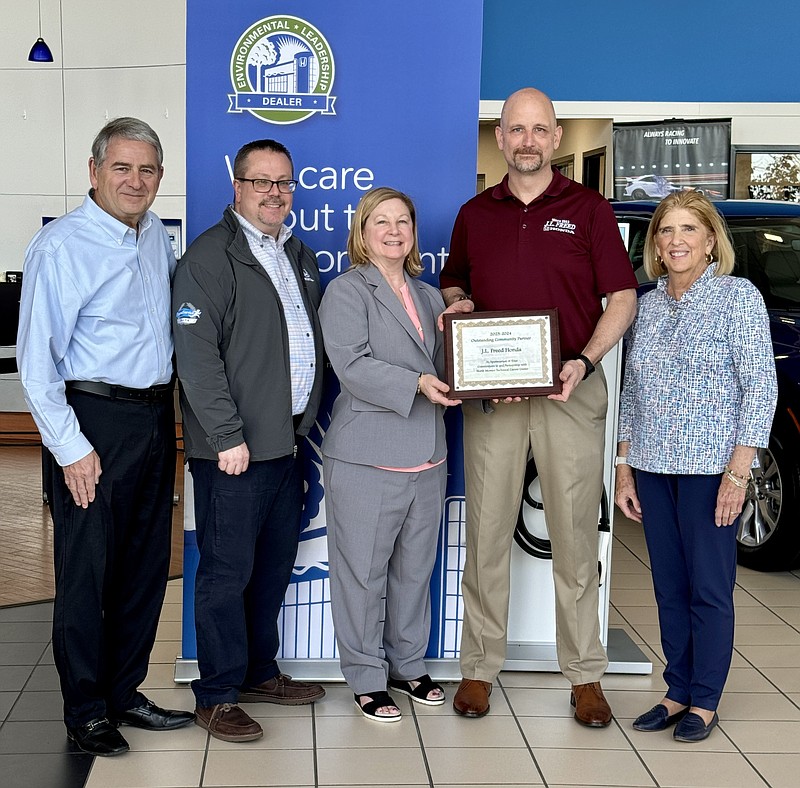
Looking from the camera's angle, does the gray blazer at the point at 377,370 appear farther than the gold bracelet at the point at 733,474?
Yes

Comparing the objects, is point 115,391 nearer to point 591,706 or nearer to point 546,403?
point 546,403

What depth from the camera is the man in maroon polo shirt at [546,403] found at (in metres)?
3.15

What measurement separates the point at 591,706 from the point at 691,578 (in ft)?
1.69

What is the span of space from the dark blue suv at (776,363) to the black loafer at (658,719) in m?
1.88

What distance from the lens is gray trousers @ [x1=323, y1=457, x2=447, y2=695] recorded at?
10.5 ft

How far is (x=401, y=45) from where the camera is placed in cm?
339

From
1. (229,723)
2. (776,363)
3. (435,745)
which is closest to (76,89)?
(776,363)

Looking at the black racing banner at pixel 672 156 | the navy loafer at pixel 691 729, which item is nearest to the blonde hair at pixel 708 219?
the navy loafer at pixel 691 729

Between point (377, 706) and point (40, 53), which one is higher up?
point (40, 53)

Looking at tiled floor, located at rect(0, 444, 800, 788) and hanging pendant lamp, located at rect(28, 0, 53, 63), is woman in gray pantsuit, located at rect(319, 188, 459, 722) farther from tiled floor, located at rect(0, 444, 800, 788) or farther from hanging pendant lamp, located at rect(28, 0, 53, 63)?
hanging pendant lamp, located at rect(28, 0, 53, 63)

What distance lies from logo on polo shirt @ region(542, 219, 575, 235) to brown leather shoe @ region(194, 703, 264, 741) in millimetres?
1682

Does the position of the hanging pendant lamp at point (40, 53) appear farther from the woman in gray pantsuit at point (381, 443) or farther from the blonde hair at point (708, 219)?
the blonde hair at point (708, 219)

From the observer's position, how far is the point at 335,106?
339cm

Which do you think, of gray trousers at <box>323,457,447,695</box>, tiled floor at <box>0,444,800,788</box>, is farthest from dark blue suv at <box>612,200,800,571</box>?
gray trousers at <box>323,457,447,695</box>
